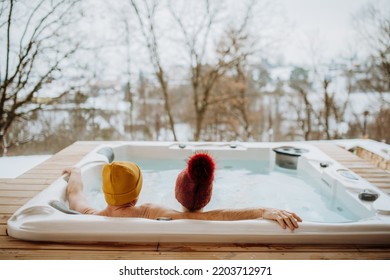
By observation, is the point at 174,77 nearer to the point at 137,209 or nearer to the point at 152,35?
the point at 152,35

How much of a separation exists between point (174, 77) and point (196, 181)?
4.37 m

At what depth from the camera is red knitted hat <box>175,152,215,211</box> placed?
115 cm

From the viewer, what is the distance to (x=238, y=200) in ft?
6.45

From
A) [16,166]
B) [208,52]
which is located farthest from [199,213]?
[208,52]

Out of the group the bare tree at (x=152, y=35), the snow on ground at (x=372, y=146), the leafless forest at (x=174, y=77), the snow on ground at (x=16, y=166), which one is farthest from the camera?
the bare tree at (x=152, y=35)

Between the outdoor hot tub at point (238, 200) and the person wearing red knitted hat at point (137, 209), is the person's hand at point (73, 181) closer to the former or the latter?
the outdoor hot tub at point (238, 200)

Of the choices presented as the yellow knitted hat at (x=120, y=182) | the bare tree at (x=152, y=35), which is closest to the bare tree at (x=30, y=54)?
the bare tree at (x=152, y=35)

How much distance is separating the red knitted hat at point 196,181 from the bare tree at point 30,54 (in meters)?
3.19

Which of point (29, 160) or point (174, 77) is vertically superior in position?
point (174, 77)

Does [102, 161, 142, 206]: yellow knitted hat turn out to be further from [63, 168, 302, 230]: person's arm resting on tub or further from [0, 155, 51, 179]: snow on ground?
[0, 155, 51, 179]: snow on ground

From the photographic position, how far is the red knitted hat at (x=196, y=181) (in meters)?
1.15
